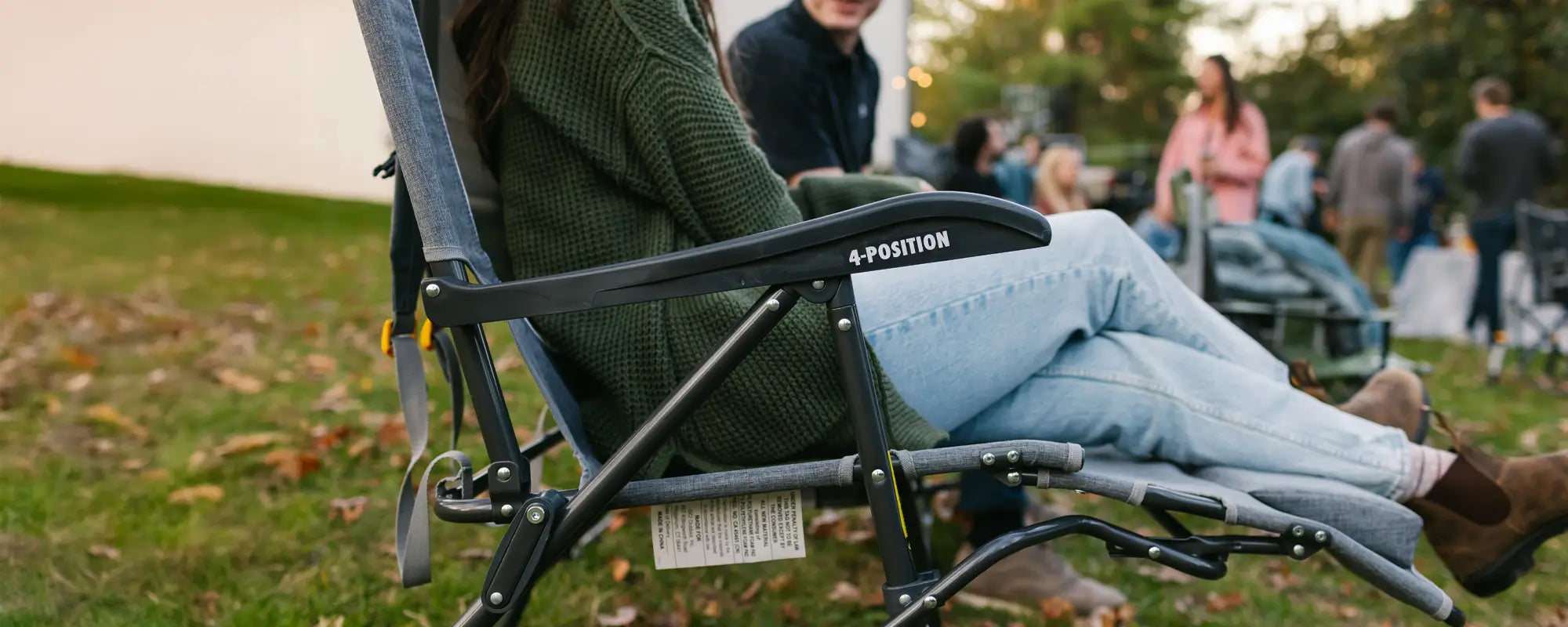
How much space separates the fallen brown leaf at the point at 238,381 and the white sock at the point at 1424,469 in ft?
13.4

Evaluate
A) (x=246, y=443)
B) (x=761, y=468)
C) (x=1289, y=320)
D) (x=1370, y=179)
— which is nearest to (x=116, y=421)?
(x=246, y=443)

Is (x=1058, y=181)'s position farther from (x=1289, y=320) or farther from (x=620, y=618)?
(x=620, y=618)

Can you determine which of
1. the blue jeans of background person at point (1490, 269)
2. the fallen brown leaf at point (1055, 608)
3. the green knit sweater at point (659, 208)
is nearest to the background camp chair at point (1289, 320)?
the fallen brown leaf at point (1055, 608)

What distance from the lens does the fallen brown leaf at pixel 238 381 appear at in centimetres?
434

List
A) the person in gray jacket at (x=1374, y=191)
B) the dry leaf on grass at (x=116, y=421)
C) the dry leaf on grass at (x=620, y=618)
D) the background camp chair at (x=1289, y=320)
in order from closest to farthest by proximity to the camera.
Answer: the dry leaf on grass at (x=620, y=618), the dry leaf on grass at (x=116, y=421), the background camp chair at (x=1289, y=320), the person in gray jacket at (x=1374, y=191)

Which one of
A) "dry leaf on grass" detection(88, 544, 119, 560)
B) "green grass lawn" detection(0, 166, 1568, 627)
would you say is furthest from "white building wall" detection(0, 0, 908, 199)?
"dry leaf on grass" detection(88, 544, 119, 560)

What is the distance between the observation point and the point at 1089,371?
1.57 metres

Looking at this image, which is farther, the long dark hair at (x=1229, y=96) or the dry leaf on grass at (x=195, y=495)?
the long dark hair at (x=1229, y=96)

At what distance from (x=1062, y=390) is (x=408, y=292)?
978 millimetres

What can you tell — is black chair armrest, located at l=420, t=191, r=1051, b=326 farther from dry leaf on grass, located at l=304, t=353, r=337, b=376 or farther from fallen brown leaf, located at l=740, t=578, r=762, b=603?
dry leaf on grass, located at l=304, t=353, r=337, b=376

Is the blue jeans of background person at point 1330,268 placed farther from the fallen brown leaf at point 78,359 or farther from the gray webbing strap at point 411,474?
the fallen brown leaf at point 78,359

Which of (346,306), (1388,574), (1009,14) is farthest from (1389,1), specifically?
(1388,574)

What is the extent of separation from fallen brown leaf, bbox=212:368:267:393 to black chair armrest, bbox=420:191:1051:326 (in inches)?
144

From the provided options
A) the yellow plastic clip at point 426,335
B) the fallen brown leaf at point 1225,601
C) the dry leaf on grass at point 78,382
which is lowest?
the dry leaf on grass at point 78,382
